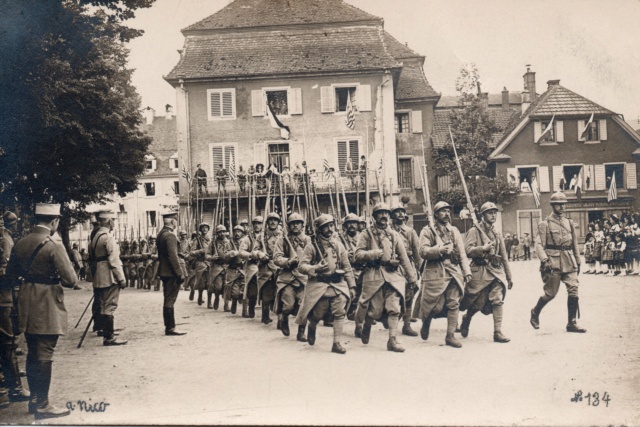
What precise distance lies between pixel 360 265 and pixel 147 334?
2.85 meters

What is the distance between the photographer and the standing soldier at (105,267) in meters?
6.95

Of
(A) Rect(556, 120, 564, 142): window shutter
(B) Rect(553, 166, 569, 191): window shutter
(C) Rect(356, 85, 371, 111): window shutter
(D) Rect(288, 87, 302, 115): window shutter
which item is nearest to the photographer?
(B) Rect(553, 166, 569, 191): window shutter

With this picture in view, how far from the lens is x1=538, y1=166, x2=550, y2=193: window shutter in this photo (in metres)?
6.49

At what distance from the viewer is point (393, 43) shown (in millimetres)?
6570

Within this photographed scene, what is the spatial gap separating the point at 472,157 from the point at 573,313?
2.46 meters

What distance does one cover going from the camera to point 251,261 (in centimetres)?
867

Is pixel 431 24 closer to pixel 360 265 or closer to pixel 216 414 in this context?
pixel 360 265

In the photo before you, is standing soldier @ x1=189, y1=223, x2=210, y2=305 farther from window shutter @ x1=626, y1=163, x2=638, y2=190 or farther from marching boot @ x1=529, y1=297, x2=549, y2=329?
window shutter @ x1=626, y1=163, x2=638, y2=190

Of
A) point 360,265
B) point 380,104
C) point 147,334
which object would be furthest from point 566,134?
point 147,334

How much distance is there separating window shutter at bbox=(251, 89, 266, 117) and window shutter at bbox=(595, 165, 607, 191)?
166 inches

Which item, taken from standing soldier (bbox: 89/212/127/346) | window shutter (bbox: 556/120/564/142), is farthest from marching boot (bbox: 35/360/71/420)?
window shutter (bbox: 556/120/564/142)

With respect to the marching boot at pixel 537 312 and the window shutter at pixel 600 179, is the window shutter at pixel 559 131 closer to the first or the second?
the window shutter at pixel 600 179

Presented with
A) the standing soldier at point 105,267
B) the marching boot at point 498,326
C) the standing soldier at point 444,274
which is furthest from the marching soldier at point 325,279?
the standing soldier at point 105,267

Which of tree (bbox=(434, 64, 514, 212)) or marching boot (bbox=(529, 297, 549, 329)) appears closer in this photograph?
marching boot (bbox=(529, 297, 549, 329))
